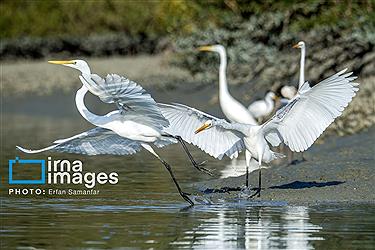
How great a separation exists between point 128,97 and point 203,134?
1.95m

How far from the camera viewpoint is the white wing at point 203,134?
43.9ft

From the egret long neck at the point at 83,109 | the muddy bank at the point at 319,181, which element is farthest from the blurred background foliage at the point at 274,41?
the egret long neck at the point at 83,109

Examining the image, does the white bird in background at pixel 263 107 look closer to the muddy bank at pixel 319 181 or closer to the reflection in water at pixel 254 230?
the muddy bank at pixel 319 181

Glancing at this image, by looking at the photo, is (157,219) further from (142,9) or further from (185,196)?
(142,9)

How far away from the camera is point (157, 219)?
11.1 meters

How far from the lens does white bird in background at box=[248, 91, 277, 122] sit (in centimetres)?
1947

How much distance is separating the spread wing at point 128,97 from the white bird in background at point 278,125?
0.56m

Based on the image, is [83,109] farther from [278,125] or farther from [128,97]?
[278,125]

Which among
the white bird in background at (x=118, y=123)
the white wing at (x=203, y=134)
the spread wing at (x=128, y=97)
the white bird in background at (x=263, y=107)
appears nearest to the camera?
the spread wing at (x=128, y=97)

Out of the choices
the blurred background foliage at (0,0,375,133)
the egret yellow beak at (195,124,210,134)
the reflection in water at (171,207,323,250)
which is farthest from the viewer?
the blurred background foliage at (0,0,375,133)

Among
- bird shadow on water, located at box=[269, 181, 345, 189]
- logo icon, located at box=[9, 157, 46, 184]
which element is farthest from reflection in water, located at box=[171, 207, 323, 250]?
logo icon, located at box=[9, 157, 46, 184]

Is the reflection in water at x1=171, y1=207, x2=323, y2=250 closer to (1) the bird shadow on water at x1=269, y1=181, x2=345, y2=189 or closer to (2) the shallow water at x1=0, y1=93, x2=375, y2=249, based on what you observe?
(2) the shallow water at x1=0, y1=93, x2=375, y2=249

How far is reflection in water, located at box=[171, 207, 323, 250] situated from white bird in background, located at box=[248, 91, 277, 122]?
7.46 meters

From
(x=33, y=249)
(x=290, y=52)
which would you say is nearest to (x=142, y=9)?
(x=290, y=52)
